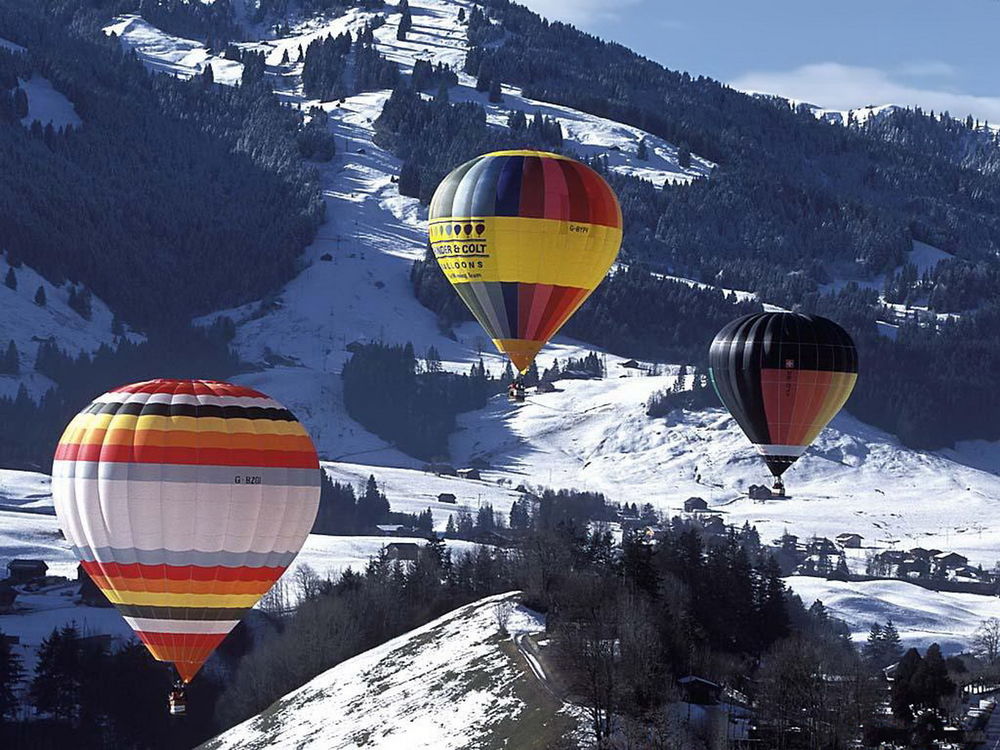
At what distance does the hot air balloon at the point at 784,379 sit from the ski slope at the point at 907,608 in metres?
68.2

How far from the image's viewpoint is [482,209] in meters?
76.2

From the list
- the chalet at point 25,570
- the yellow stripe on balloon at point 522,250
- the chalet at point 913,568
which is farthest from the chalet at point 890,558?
the yellow stripe on balloon at point 522,250

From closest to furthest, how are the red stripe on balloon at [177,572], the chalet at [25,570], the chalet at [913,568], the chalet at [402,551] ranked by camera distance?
the red stripe on balloon at [177,572]
the chalet at [25,570]
the chalet at [402,551]
the chalet at [913,568]

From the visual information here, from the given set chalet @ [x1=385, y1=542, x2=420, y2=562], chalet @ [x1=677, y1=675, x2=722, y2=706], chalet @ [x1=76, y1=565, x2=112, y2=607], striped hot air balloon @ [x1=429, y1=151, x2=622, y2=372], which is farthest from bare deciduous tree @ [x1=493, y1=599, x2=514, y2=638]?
chalet @ [x1=385, y1=542, x2=420, y2=562]

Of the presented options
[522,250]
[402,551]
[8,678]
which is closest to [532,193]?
[522,250]

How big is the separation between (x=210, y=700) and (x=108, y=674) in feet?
A: 18.3

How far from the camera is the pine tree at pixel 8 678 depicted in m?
117

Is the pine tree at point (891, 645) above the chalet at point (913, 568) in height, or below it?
above

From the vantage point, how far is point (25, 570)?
489 ft

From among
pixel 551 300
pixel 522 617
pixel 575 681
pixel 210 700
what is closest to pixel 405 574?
pixel 210 700

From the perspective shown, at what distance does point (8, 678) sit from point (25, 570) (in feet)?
100

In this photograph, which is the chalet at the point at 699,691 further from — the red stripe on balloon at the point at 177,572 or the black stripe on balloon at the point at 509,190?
the red stripe on balloon at the point at 177,572

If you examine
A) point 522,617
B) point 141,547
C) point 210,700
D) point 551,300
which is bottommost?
point 210,700

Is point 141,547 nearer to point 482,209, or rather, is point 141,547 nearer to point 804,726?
point 482,209
